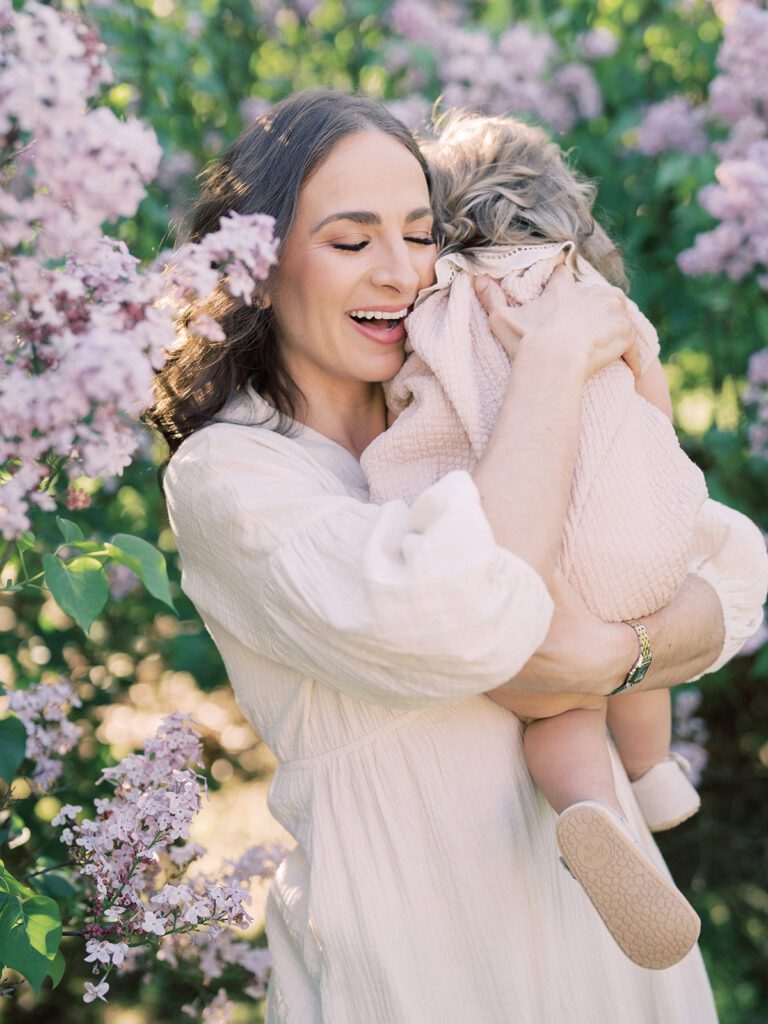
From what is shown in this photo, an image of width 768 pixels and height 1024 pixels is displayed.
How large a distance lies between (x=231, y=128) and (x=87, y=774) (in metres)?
1.99

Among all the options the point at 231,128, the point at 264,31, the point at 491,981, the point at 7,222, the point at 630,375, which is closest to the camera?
the point at 7,222

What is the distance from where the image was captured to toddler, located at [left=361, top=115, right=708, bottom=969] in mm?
1449

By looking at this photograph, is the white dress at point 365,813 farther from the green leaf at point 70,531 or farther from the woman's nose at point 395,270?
the woman's nose at point 395,270

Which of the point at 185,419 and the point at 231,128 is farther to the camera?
the point at 231,128

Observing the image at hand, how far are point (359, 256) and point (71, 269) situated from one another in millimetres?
615

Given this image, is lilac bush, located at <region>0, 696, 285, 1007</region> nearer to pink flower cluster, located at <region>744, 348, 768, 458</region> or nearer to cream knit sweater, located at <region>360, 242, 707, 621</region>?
cream knit sweater, located at <region>360, 242, 707, 621</region>

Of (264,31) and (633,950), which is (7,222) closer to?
(633,950)

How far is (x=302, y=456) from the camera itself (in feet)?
5.56

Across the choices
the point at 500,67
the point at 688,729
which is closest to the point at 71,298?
the point at 500,67

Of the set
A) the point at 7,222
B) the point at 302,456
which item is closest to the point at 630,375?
the point at 302,456

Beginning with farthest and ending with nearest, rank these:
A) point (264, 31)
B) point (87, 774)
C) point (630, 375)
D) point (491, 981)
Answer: point (264, 31), point (87, 774), point (630, 375), point (491, 981)

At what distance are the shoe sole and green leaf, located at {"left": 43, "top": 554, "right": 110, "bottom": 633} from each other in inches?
25.4

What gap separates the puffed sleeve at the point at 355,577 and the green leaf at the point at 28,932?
1.47 feet

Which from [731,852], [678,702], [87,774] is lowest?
[731,852]
